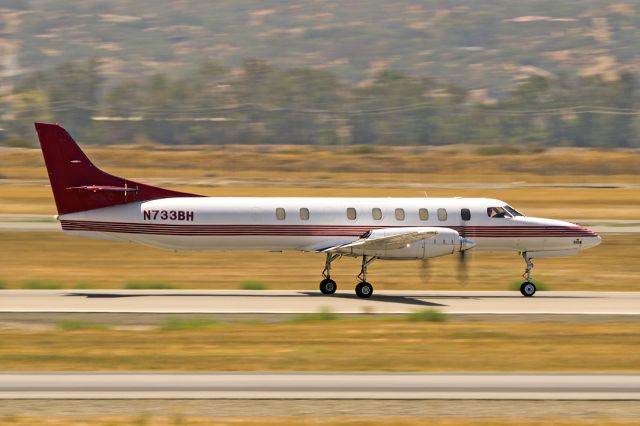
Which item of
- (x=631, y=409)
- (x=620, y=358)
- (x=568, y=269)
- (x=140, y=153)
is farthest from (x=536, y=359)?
(x=140, y=153)

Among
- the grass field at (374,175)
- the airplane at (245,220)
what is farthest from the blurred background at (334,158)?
the airplane at (245,220)

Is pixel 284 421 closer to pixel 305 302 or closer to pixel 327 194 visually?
pixel 305 302

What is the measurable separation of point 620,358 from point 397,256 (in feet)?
40.7

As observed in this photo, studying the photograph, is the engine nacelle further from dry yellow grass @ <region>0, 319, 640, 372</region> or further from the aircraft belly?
dry yellow grass @ <region>0, 319, 640, 372</region>

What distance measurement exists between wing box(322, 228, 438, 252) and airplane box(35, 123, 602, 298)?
30mm

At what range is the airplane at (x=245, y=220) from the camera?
34.2 meters

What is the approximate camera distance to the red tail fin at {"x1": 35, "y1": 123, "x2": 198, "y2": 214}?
34.2 metres

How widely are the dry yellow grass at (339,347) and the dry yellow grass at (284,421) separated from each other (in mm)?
4323

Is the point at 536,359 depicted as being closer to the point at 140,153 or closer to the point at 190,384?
the point at 190,384

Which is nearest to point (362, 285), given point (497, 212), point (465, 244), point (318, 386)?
point (465, 244)

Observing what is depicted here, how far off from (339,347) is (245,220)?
426 inches

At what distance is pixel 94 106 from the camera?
615 ft

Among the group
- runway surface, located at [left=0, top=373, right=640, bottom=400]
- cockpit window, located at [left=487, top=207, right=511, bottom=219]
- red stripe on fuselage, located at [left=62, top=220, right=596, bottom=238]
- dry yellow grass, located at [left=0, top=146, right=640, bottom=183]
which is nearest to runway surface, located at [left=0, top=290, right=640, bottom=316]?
red stripe on fuselage, located at [left=62, top=220, right=596, bottom=238]

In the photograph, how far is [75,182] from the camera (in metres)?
34.4
